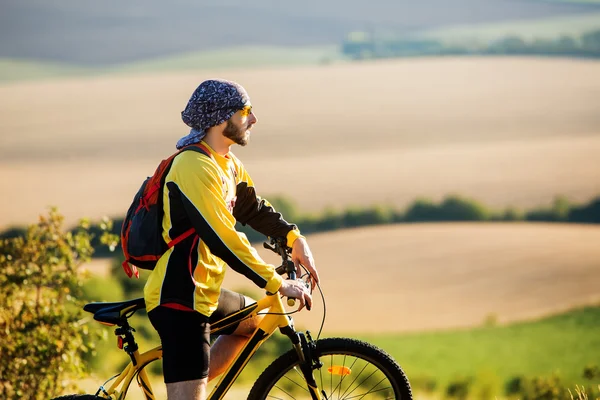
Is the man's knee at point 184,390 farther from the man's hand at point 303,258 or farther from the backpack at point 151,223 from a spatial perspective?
the man's hand at point 303,258

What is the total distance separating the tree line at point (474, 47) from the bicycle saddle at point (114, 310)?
5093 inches

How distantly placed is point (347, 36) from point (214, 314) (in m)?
163

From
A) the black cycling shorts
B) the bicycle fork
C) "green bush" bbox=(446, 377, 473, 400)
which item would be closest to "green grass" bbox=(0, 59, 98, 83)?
"green bush" bbox=(446, 377, 473, 400)

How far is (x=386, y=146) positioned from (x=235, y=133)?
102 metres

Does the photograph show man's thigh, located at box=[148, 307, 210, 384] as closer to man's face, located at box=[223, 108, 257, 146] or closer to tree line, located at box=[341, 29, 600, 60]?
man's face, located at box=[223, 108, 257, 146]

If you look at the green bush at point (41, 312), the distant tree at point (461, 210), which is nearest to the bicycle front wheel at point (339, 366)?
the green bush at point (41, 312)

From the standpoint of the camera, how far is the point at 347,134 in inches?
4222

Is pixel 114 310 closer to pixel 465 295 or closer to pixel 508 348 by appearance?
pixel 508 348

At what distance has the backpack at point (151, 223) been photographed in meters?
3.42

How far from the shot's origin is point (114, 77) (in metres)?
129

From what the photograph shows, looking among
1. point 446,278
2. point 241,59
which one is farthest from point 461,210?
point 241,59

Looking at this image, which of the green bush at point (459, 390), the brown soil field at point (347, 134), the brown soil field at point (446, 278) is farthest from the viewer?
the brown soil field at point (347, 134)

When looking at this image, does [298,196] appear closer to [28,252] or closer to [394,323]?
[394,323]

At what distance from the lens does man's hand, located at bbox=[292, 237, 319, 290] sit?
3826 mm
